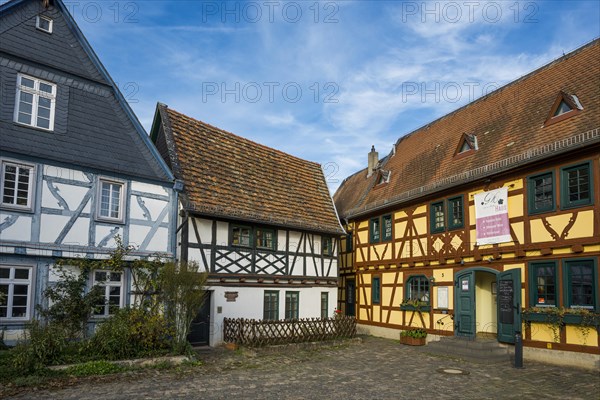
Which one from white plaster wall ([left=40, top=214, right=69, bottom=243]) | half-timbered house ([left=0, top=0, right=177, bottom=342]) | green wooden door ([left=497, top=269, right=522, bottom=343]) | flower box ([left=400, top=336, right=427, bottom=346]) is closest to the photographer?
half-timbered house ([left=0, top=0, right=177, bottom=342])

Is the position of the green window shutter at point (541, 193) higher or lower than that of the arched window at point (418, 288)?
higher

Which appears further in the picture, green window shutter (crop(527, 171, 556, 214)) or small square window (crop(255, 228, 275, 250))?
small square window (crop(255, 228, 275, 250))

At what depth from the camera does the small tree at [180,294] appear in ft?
44.9

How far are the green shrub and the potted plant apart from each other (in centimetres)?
1075

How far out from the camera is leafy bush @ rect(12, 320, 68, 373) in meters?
10.7

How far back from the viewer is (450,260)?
17.9 meters

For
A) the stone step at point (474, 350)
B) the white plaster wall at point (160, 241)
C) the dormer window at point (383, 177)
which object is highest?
the dormer window at point (383, 177)

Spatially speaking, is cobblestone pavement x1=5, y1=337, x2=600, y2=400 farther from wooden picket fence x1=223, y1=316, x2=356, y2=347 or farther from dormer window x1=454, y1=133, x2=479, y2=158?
dormer window x1=454, y1=133, x2=479, y2=158

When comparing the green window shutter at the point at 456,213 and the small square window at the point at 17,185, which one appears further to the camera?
the green window shutter at the point at 456,213

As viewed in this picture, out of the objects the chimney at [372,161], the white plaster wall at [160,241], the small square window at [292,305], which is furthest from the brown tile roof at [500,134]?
the white plaster wall at [160,241]

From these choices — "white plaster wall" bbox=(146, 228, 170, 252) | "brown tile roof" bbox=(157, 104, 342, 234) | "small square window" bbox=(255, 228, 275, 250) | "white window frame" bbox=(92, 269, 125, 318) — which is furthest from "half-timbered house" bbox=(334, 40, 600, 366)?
"white window frame" bbox=(92, 269, 125, 318)

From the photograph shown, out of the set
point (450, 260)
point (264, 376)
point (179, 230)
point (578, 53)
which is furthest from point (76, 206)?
point (578, 53)

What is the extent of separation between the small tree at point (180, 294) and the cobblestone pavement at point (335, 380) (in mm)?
1167

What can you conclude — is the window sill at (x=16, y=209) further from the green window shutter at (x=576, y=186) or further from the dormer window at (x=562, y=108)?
the dormer window at (x=562, y=108)
